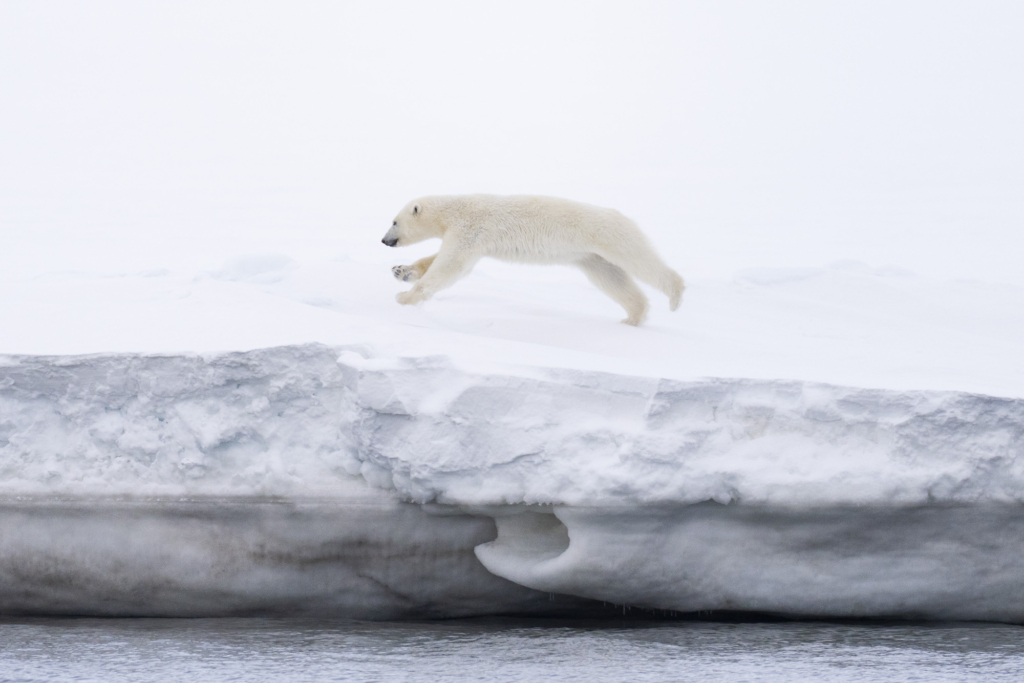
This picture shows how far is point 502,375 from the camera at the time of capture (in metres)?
3.39

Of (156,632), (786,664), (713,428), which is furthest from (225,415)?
(786,664)

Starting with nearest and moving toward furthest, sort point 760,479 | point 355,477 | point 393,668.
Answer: point 393,668 < point 760,479 < point 355,477

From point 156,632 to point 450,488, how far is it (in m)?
1.24

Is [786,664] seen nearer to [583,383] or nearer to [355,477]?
[583,383]

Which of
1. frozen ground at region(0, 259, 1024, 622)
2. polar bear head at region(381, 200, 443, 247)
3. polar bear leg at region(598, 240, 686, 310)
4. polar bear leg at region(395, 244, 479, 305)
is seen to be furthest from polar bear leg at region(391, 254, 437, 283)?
frozen ground at region(0, 259, 1024, 622)

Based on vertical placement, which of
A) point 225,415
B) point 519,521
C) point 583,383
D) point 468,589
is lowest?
point 468,589

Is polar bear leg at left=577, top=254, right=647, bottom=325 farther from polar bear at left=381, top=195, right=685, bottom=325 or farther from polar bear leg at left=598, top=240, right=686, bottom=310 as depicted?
polar bear leg at left=598, top=240, right=686, bottom=310

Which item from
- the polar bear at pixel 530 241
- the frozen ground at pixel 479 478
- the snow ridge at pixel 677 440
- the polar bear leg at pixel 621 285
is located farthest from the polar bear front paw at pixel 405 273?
the snow ridge at pixel 677 440

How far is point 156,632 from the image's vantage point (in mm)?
3383

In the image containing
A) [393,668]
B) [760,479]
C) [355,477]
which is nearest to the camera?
[393,668]

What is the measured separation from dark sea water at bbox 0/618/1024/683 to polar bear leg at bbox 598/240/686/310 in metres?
2.35

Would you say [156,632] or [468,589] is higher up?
[468,589]

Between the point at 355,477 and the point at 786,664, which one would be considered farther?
the point at 355,477

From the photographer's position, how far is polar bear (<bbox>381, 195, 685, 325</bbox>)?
5258mm
